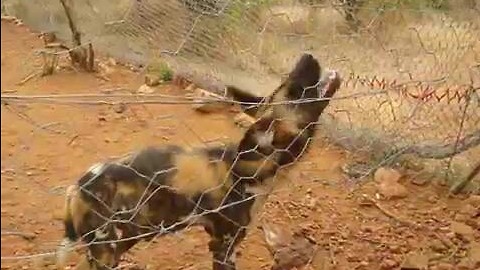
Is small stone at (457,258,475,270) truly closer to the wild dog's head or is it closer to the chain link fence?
the chain link fence

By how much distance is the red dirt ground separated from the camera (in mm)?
2693

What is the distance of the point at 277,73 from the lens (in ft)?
12.4

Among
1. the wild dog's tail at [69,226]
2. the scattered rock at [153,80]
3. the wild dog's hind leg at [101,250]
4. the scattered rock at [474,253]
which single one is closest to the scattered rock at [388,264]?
the scattered rock at [474,253]

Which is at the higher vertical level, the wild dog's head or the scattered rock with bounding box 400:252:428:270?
the wild dog's head

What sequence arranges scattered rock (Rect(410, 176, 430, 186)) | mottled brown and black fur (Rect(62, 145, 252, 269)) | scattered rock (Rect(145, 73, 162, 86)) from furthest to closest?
scattered rock (Rect(145, 73, 162, 86)) < scattered rock (Rect(410, 176, 430, 186)) < mottled brown and black fur (Rect(62, 145, 252, 269))

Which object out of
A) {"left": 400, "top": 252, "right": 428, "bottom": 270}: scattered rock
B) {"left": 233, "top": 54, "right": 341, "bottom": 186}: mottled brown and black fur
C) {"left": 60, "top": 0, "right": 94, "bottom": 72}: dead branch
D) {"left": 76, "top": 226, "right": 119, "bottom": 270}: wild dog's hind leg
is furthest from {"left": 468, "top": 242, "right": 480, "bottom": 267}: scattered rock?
{"left": 60, "top": 0, "right": 94, "bottom": 72}: dead branch

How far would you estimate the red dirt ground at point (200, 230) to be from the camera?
2.69m

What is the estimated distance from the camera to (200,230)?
9.16 feet

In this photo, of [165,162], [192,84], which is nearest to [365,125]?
[192,84]

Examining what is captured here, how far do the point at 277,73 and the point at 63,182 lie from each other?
1188 mm

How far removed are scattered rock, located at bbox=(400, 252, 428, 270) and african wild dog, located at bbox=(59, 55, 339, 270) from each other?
58cm

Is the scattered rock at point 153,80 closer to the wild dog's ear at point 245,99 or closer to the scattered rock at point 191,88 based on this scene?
the scattered rock at point 191,88

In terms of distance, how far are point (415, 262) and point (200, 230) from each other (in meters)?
0.70

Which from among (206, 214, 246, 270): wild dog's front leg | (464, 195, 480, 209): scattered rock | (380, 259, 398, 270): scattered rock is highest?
(206, 214, 246, 270): wild dog's front leg
